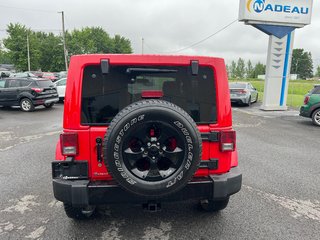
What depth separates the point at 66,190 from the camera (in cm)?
264

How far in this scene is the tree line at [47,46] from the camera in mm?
46844

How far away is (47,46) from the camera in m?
57.5

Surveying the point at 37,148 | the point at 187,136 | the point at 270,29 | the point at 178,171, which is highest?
the point at 270,29

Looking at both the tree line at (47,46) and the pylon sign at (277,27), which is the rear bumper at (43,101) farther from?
the tree line at (47,46)

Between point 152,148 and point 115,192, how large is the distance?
0.59 meters

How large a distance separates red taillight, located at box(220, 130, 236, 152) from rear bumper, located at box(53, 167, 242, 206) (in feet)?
1.00

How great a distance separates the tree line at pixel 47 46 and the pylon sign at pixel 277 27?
144ft

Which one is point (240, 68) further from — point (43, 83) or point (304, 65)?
point (43, 83)

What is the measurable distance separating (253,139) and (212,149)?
5.29 m

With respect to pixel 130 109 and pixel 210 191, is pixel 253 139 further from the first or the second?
pixel 130 109

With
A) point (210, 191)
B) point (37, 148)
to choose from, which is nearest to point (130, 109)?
point (210, 191)

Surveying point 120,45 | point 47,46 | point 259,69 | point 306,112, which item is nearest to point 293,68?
point 259,69

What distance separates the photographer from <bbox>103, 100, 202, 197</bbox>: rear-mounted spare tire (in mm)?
2395

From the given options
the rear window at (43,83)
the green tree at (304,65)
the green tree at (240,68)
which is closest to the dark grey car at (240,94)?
the rear window at (43,83)
